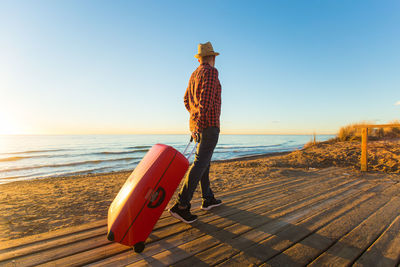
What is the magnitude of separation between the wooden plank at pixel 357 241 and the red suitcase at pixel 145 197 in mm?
1230

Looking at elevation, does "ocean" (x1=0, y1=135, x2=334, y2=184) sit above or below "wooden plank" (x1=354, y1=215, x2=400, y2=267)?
below

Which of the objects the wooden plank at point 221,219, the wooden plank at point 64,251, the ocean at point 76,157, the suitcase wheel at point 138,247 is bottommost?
the ocean at point 76,157

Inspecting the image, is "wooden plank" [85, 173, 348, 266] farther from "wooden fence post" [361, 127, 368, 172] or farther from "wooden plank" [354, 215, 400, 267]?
"wooden fence post" [361, 127, 368, 172]

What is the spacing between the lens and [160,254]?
1.56m

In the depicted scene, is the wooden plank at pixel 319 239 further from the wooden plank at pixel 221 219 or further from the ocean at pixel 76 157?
the ocean at pixel 76 157

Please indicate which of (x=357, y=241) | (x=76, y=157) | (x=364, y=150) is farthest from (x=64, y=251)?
(x=76, y=157)

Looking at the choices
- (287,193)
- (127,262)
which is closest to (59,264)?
(127,262)

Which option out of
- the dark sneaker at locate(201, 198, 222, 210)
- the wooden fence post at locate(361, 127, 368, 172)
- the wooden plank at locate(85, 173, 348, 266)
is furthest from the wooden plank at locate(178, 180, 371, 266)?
the wooden fence post at locate(361, 127, 368, 172)

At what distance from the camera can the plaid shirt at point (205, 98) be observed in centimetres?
213

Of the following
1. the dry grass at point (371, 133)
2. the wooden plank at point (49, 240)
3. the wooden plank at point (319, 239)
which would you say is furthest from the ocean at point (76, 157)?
the wooden plank at point (319, 239)

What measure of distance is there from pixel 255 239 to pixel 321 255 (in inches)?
19.8

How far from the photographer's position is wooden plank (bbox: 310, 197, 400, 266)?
148 centimetres

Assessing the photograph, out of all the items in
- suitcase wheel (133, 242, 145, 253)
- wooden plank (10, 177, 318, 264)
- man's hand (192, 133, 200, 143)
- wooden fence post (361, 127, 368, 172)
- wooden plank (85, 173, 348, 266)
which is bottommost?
wooden plank (85, 173, 348, 266)

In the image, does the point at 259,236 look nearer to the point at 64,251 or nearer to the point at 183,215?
the point at 183,215
